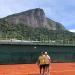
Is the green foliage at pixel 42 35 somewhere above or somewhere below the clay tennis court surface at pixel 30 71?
above

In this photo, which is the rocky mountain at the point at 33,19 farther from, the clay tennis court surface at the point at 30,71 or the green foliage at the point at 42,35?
the clay tennis court surface at the point at 30,71

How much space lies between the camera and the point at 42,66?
67.1 feet

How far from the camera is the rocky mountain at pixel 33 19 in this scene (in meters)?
89.6

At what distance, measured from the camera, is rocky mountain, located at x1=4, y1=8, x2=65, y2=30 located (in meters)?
89.6

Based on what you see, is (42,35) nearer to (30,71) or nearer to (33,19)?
(30,71)

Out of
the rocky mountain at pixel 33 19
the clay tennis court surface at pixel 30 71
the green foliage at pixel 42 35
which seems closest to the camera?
the clay tennis court surface at pixel 30 71

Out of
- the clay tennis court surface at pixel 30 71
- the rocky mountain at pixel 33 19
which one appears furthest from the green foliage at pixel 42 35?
the rocky mountain at pixel 33 19

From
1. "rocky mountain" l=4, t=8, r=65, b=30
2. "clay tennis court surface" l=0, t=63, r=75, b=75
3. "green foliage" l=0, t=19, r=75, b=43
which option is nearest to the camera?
"clay tennis court surface" l=0, t=63, r=75, b=75

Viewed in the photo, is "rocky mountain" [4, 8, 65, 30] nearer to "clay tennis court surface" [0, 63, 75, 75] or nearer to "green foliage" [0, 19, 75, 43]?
"green foliage" [0, 19, 75, 43]

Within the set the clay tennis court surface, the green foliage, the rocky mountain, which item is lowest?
the clay tennis court surface

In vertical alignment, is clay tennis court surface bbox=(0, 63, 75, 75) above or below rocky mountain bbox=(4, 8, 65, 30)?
below

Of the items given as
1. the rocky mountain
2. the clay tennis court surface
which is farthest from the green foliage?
the rocky mountain

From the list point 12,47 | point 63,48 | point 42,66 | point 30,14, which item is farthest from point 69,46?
point 30,14

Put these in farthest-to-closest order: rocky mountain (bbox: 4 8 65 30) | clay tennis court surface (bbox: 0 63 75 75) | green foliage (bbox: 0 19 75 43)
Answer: rocky mountain (bbox: 4 8 65 30) → green foliage (bbox: 0 19 75 43) → clay tennis court surface (bbox: 0 63 75 75)
